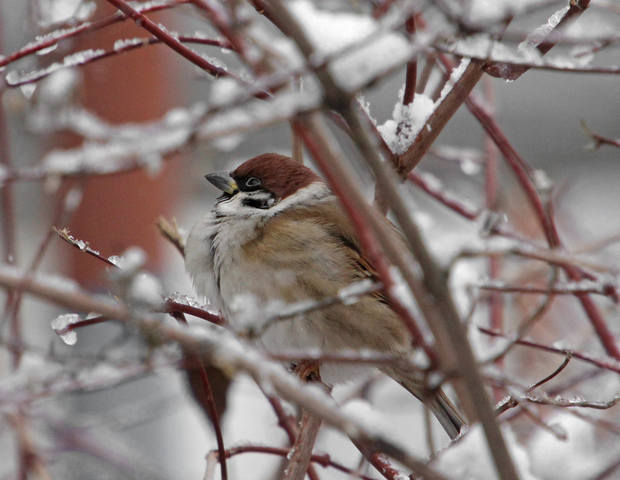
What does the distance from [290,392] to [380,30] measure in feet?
1.15

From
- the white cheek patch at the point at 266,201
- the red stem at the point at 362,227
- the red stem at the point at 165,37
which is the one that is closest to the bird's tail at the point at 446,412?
the white cheek patch at the point at 266,201

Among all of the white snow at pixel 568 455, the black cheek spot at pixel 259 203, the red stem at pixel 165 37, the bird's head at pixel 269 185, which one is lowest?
the white snow at pixel 568 455

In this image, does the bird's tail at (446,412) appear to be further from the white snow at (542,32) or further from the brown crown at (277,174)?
the white snow at (542,32)

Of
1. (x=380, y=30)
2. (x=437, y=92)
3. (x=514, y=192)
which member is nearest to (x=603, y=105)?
(x=514, y=192)

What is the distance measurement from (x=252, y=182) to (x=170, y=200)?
2.49 m

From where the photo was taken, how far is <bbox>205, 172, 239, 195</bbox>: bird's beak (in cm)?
254

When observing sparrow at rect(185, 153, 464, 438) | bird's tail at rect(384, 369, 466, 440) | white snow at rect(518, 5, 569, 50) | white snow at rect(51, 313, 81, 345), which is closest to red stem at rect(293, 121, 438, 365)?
white snow at rect(51, 313, 81, 345)

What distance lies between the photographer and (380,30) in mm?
839

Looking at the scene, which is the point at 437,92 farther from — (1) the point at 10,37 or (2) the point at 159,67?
(1) the point at 10,37

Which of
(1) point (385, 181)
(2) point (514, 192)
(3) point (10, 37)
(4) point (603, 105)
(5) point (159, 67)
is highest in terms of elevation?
(4) point (603, 105)

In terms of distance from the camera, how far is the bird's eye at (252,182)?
2533 mm

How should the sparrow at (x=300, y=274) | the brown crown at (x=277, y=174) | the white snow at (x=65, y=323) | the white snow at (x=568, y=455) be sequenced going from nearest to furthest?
the white snow at (x=65, y=323), the white snow at (x=568, y=455), the sparrow at (x=300, y=274), the brown crown at (x=277, y=174)

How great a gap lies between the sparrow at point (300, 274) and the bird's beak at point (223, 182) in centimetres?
8

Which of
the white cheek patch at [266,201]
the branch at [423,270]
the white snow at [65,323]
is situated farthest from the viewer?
the white cheek patch at [266,201]
